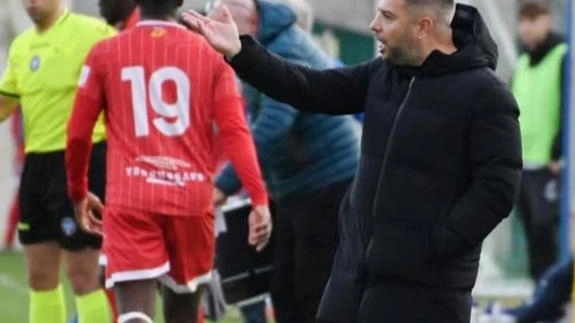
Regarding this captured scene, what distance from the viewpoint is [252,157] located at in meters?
8.62

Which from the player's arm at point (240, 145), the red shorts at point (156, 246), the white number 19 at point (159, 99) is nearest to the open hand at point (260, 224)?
the player's arm at point (240, 145)

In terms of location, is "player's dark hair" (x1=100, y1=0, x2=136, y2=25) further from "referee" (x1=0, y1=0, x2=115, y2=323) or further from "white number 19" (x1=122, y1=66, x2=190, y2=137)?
"white number 19" (x1=122, y1=66, x2=190, y2=137)

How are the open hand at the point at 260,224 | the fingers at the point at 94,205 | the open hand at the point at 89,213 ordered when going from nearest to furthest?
1. the open hand at the point at 260,224
2. the open hand at the point at 89,213
3. the fingers at the point at 94,205

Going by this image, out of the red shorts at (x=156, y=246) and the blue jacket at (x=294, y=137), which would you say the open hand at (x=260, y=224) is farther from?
the blue jacket at (x=294, y=137)

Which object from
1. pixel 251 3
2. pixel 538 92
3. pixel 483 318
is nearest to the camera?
pixel 251 3

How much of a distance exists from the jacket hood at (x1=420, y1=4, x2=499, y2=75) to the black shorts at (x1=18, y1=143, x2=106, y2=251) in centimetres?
358

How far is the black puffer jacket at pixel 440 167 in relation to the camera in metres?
6.42

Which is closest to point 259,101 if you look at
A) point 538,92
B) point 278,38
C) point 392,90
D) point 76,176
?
point 278,38

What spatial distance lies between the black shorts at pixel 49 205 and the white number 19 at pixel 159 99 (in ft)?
4.91

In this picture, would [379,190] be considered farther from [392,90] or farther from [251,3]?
[251,3]

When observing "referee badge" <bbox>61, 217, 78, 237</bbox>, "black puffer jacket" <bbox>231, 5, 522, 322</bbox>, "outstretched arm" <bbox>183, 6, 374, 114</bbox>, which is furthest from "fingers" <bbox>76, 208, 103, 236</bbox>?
"black puffer jacket" <bbox>231, 5, 522, 322</bbox>

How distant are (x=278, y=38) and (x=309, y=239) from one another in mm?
904

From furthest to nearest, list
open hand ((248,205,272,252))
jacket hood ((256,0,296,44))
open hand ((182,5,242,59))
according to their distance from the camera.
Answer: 1. jacket hood ((256,0,296,44))
2. open hand ((248,205,272,252))
3. open hand ((182,5,242,59))

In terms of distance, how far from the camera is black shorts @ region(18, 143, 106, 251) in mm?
9852
